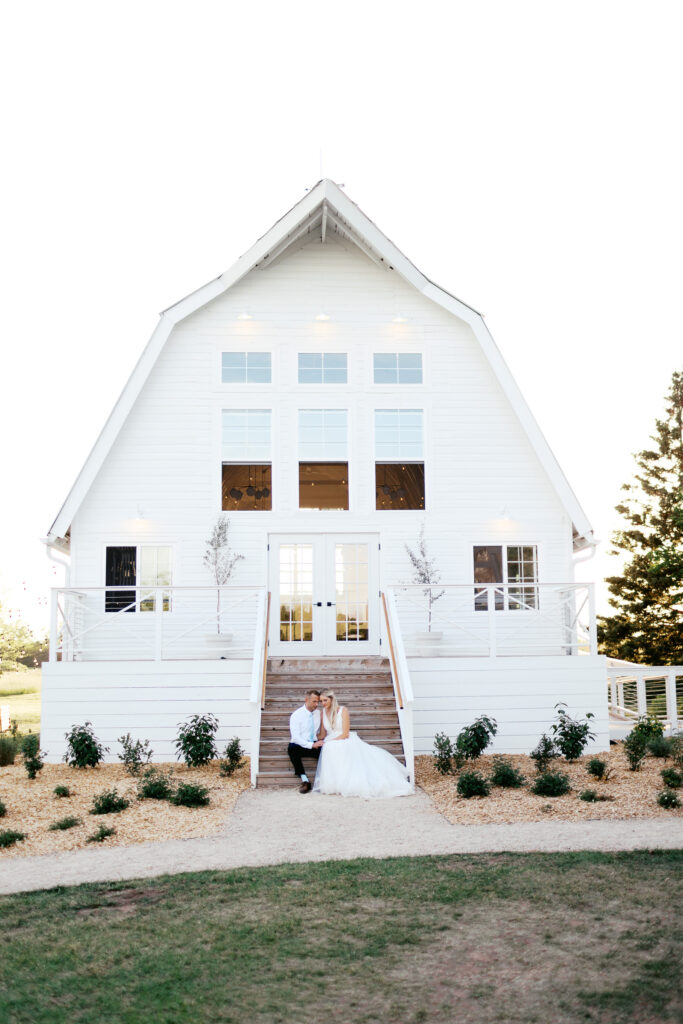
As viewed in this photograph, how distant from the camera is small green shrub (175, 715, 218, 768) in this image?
497 inches

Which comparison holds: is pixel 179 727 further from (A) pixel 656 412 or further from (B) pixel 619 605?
(A) pixel 656 412

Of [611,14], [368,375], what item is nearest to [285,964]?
[368,375]

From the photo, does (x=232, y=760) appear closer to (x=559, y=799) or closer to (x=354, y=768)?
(x=354, y=768)

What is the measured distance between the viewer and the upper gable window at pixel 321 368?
660 inches

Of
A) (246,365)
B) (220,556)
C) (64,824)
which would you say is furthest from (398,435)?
(64,824)

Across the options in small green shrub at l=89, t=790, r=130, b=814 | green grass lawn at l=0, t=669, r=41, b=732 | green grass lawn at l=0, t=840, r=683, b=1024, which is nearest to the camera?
green grass lawn at l=0, t=840, r=683, b=1024

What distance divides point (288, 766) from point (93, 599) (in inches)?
218

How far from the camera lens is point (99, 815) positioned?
9938mm

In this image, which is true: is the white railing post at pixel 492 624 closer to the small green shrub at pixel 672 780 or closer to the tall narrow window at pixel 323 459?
the tall narrow window at pixel 323 459

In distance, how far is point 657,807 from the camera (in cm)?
974

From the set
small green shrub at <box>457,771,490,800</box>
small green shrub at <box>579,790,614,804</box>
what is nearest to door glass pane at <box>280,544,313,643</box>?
small green shrub at <box>457,771,490,800</box>

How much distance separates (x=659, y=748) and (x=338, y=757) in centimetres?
497

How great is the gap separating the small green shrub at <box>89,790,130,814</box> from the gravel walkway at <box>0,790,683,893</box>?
4.39 ft

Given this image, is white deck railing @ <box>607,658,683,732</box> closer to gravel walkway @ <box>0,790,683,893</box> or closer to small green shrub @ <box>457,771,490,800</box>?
small green shrub @ <box>457,771,490,800</box>
